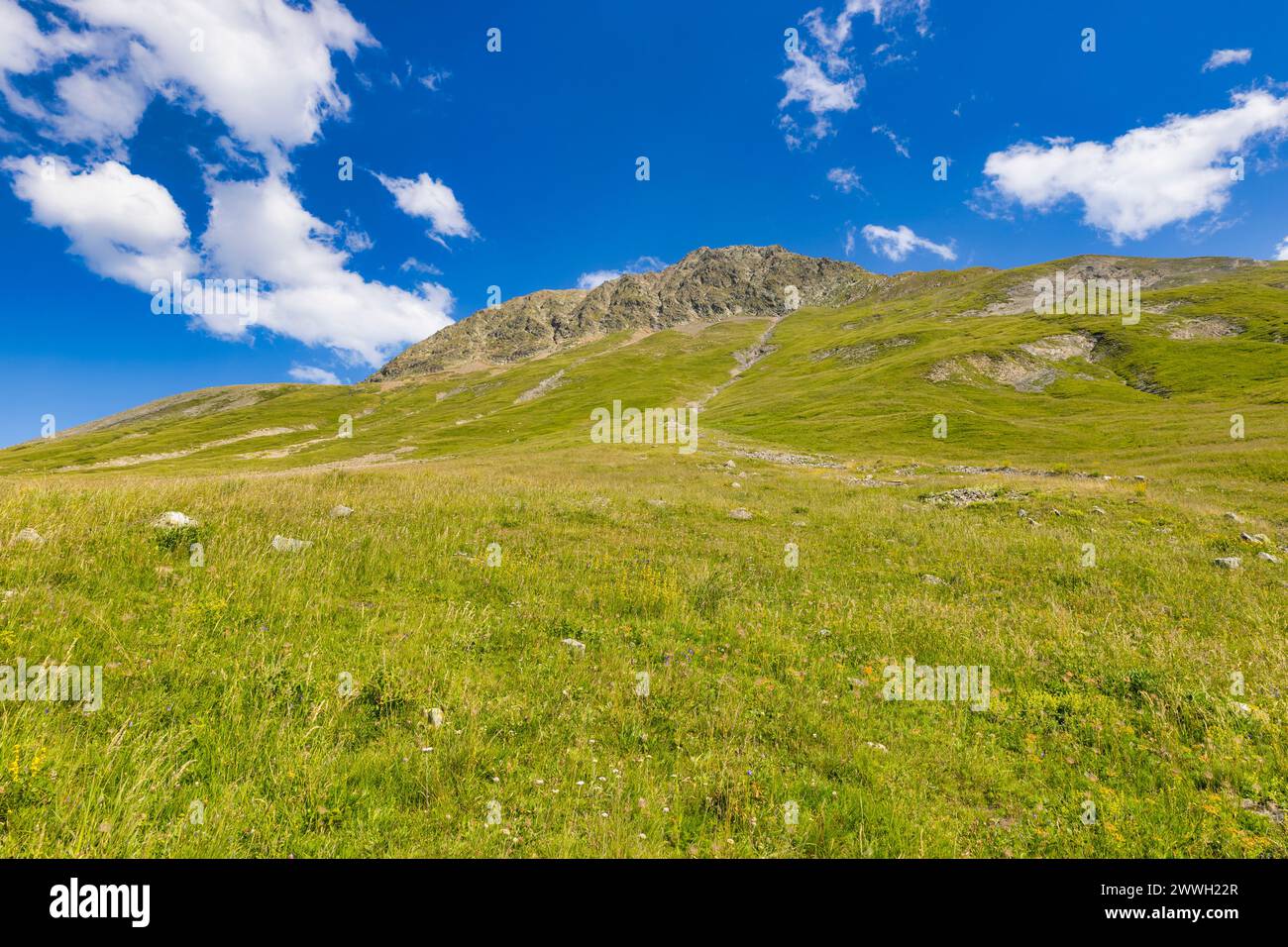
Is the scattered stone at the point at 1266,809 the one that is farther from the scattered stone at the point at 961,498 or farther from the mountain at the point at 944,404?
the mountain at the point at 944,404

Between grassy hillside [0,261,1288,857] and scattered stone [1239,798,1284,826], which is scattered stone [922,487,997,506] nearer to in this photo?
grassy hillside [0,261,1288,857]

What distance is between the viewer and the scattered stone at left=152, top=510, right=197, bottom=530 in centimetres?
949

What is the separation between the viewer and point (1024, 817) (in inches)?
204

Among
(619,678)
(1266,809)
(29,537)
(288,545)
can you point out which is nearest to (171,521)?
(29,537)

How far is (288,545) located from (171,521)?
7.44ft

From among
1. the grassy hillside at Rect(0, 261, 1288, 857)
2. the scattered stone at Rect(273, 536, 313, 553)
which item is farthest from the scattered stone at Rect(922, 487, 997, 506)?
the scattered stone at Rect(273, 536, 313, 553)

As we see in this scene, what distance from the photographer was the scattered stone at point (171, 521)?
9.49 meters

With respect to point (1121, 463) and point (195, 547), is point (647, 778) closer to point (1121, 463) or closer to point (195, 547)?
point (195, 547)

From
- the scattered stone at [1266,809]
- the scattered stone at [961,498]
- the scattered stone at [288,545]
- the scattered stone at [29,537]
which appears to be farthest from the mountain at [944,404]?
the scattered stone at [29,537]

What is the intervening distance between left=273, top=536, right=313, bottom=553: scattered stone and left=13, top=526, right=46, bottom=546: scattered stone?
9.87ft

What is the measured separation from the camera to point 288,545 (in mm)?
9945

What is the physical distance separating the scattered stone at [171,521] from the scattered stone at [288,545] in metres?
1.60
